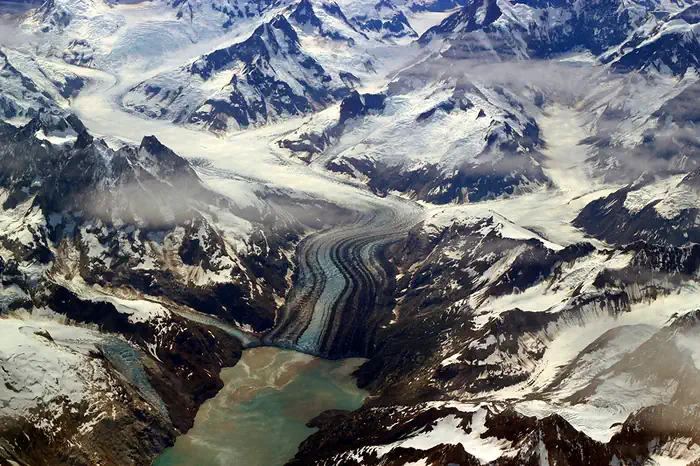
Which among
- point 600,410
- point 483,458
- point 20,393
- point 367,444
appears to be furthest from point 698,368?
point 20,393

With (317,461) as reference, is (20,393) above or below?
above

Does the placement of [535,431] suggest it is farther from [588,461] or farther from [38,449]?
[38,449]

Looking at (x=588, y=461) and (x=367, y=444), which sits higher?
(x=588, y=461)

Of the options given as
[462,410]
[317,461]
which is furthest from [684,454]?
[317,461]

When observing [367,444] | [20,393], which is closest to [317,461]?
[367,444]

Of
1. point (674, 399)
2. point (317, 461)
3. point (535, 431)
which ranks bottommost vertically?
point (317, 461)

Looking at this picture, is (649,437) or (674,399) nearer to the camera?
(649,437)

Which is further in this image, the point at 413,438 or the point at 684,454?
the point at 413,438

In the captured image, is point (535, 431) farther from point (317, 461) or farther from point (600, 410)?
point (317, 461)
